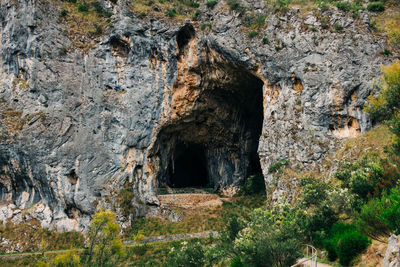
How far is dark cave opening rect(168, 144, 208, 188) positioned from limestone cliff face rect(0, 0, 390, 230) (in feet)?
20.6

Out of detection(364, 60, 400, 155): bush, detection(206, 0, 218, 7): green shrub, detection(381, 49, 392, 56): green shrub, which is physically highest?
detection(206, 0, 218, 7): green shrub

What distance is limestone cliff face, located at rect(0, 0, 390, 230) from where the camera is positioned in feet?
81.3

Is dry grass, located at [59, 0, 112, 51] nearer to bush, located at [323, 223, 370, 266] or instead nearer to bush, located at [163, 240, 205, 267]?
bush, located at [163, 240, 205, 267]

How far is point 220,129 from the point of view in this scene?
3572 centimetres

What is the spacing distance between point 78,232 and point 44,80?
44.4 ft

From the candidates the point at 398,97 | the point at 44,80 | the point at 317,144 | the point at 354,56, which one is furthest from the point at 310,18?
the point at 44,80

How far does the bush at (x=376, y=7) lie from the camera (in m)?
26.1

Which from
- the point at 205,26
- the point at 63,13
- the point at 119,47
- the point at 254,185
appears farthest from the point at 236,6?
the point at 254,185

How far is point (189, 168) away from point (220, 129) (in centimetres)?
1059

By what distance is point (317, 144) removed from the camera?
78.0 ft

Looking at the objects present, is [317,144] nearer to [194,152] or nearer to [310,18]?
[310,18]

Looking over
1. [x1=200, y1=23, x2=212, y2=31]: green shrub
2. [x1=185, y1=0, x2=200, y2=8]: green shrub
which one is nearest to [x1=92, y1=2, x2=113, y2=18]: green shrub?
[x1=185, y1=0, x2=200, y2=8]: green shrub

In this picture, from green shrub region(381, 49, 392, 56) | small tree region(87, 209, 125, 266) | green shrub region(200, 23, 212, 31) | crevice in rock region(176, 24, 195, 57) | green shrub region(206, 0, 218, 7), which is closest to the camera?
small tree region(87, 209, 125, 266)

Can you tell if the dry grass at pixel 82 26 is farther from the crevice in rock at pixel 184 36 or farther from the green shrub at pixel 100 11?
the crevice in rock at pixel 184 36
